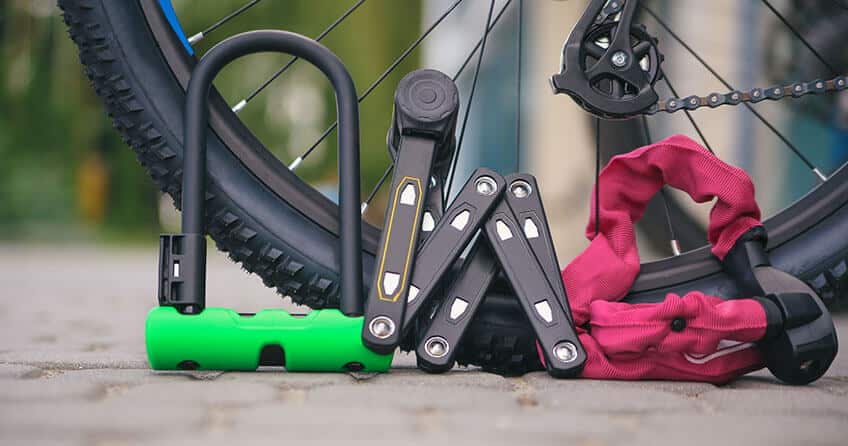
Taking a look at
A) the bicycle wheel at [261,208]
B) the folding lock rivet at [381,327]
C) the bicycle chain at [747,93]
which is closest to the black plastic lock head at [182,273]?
the bicycle wheel at [261,208]

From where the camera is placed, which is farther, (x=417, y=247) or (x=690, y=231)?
(x=690, y=231)

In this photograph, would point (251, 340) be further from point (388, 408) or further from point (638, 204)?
point (638, 204)

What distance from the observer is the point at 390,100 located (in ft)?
23.2

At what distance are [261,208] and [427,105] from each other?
0.31 meters

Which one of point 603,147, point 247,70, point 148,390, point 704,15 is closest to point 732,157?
point 704,15

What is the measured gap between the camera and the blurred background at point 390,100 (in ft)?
9.75

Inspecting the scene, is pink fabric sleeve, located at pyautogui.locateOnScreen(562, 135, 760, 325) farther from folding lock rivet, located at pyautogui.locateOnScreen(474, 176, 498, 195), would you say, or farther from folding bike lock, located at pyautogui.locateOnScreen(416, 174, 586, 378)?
folding lock rivet, located at pyautogui.locateOnScreen(474, 176, 498, 195)

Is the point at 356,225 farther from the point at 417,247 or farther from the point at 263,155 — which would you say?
the point at 263,155

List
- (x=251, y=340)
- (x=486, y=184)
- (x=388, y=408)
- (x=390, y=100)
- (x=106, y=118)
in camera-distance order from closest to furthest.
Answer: (x=388, y=408) → (x=251, y=340) → (x=486, y=184) → (x=106, y=118) → (x=390, y=100)

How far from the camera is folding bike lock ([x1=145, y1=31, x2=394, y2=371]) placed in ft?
3.72

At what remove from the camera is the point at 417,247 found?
120 cm

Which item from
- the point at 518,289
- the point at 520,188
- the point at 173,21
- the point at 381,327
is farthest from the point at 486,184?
the point at 173,21

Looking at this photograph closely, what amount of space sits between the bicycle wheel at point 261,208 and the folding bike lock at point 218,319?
0.26ft

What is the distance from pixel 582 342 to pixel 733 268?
0.31 metres
